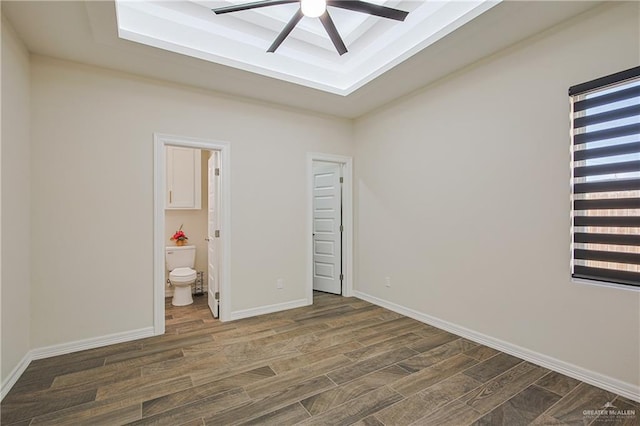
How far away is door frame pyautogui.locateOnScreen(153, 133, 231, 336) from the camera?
10.7ft

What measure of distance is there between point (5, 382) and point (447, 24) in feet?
14.8

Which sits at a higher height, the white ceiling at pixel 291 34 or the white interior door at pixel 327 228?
the white ceiling at pixel 291 34

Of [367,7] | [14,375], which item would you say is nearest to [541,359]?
[367,7]

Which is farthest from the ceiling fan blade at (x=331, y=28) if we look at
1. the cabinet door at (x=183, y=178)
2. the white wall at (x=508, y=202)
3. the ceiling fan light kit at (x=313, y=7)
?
the cabinet door at (x=183, y=178)

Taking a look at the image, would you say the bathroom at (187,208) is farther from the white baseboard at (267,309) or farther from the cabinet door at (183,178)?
the white baseboard at (267,309)

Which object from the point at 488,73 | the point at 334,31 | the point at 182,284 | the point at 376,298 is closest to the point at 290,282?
the point at 376,298

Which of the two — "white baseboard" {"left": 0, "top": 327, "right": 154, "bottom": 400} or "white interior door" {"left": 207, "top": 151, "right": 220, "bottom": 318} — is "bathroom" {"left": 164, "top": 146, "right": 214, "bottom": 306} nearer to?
"white interior door" {"left": 207, "top": 151, "right": 220, "bottom": 318}

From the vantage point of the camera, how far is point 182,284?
13.9 feet

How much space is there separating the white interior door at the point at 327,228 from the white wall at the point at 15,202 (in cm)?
351

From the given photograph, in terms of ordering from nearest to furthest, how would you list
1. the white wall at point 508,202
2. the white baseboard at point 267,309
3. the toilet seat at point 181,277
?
the white wall at point 508,202, the white baseboard at point 267,309, the toilet seat at point 181,277

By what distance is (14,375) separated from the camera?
2.35 meters

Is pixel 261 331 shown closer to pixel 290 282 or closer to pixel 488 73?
pixel 290 282

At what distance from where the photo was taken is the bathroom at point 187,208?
15.4 ft

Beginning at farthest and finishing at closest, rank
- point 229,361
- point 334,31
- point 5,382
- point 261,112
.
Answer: point 261,112 < point 229,361 < point 334,31 < point 5,382
